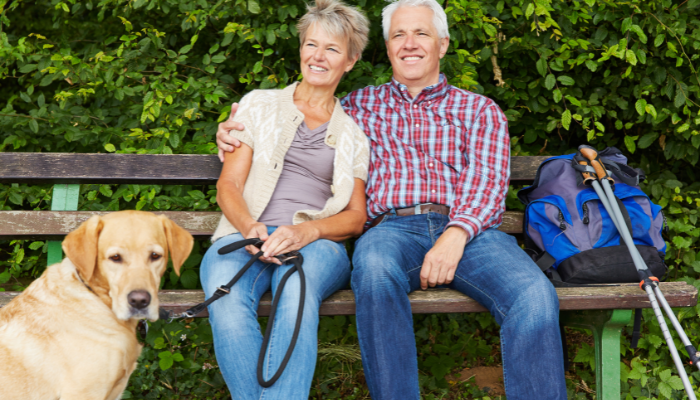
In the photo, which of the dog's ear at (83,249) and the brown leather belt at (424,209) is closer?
the dog's ear at (83,249)

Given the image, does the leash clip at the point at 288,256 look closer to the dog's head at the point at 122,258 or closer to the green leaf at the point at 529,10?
the dog's head at the point at 122,258

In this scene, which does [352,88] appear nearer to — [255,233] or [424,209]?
[424,209]

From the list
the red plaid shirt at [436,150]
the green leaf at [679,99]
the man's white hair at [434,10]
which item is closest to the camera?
the red plaid shirt at [436,150]

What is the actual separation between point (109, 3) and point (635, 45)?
3262 millimetres

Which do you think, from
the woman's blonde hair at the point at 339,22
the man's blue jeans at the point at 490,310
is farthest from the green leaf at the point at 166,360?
the woman's blonde hair at the point at 339,22

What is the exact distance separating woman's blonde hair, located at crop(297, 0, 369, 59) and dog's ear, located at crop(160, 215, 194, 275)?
123cm

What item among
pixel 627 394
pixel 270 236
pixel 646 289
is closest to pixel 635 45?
pixel 646 289

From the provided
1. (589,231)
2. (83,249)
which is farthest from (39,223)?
(589,231)

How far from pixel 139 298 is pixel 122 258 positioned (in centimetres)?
17

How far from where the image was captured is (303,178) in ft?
9.24

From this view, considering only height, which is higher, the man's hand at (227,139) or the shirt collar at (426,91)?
the shirt collar at (426,91)

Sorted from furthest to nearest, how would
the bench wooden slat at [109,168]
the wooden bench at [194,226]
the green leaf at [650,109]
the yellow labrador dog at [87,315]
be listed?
the green leaf at [650,109]
the bench wooden slat at [109,168]
the wooden bench at [194,226]
the yellow labrador dog at [87,315]

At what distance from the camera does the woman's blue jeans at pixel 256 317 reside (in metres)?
2.11

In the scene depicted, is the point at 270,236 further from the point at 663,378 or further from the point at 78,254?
the point at 663,378
